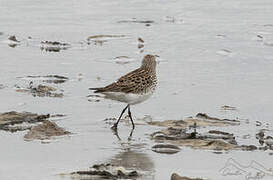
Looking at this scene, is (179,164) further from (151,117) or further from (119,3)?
(119,3)

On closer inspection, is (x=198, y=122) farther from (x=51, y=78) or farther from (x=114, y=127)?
(x=51, y=78)

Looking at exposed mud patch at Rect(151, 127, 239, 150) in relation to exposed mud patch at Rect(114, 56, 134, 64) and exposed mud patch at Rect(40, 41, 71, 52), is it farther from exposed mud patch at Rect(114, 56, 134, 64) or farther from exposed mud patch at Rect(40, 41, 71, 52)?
exposed mud patch at Rect(40, 41, 71, 52)

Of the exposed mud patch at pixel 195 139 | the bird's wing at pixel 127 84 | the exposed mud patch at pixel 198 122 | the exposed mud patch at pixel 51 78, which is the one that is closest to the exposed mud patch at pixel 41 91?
the exposed mud patch at pixel 51 78

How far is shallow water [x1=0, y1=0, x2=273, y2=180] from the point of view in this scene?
29.7ft

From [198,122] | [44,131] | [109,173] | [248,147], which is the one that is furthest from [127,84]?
[109,173]

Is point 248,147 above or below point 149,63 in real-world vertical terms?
below

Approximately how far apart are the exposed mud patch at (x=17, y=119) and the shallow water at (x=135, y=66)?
0.95 feet

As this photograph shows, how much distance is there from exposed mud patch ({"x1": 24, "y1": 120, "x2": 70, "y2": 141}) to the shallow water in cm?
13

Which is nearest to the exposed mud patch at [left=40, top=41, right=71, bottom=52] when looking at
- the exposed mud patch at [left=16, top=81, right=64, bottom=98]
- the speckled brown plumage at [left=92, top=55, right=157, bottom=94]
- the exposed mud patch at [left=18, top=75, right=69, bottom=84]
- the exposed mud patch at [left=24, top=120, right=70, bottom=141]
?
the exposed mud patch at [left=18, top=75, right=69, bottom=84]

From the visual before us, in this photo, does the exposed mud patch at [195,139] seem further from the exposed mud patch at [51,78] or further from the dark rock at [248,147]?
the exposed mud patch at [51,78]

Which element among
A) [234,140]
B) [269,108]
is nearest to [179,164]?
Result: [234,140]

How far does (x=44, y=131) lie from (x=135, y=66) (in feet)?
18.0

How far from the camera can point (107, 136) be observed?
10.3 metres

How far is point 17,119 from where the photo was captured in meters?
10.7
